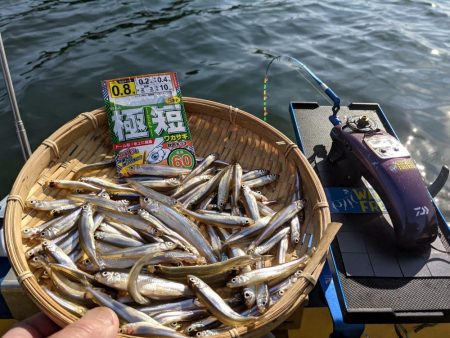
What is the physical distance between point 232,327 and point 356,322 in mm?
908

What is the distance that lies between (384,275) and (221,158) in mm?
1824

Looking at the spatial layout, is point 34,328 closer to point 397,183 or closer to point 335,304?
point 335,304

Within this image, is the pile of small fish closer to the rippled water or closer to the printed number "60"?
the printed number "60"

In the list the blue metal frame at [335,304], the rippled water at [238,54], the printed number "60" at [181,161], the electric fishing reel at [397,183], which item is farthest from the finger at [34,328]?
the rippled water at [238,54]

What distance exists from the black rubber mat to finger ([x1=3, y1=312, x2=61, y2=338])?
6.32 ft

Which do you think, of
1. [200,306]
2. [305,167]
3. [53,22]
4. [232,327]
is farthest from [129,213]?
[53,22]

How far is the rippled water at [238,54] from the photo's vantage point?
Answer: 22.1 ft

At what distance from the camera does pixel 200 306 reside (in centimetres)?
253

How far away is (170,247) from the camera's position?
285 centimetres

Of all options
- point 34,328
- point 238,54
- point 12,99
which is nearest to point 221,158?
point 12,99

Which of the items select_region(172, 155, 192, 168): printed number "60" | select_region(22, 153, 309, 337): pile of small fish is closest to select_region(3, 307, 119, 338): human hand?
select_region(22, 153, 309, 337): pile of small fish

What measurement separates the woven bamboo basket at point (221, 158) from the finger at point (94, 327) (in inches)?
9.5

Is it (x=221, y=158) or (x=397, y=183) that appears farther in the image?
(x=221, y=158)

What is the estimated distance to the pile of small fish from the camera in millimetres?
2471
